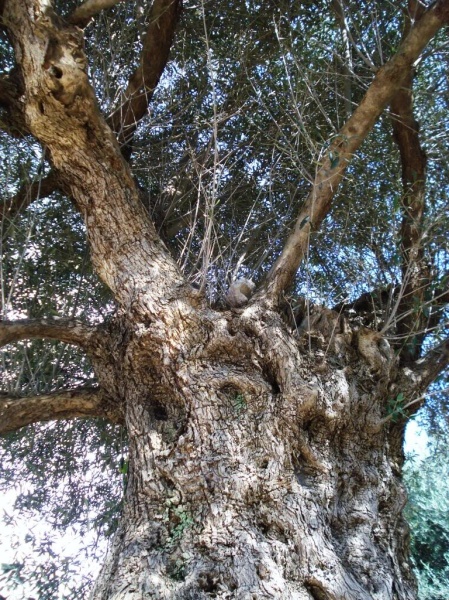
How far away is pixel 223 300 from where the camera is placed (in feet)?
12.5

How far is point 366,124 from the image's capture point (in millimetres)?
3912

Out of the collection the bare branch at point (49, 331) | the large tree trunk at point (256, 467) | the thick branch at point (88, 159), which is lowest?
the large tree trunk at point (256, 467)

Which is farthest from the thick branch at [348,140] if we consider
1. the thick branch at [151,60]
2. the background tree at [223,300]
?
the thick branch at [151,60]

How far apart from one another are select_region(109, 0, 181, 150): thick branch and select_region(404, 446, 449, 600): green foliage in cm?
494

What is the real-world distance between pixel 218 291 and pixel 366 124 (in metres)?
1.56

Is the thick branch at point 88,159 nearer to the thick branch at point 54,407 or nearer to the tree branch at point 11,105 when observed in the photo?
the tree branch at point 11,105

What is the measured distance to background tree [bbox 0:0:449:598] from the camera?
2.77 meters

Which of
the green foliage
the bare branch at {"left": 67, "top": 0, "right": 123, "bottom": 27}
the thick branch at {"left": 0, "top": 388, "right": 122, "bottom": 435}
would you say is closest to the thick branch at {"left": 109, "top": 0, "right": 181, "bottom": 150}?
the bare branch at {"left": 67, "top": 0, "right": 123, "bottom": 27}

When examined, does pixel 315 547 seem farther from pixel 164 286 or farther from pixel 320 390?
pixel 164 286

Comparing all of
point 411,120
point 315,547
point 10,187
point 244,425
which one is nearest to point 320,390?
point 244,425

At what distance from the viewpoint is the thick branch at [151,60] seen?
4773mm

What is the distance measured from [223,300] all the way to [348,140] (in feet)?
4.58

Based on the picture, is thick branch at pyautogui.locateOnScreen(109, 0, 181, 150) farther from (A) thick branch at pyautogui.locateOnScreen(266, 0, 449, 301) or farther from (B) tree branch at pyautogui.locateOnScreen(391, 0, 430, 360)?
(B) tree branch at pyautogui.locateOnScreen(391, 0, 430, 360)

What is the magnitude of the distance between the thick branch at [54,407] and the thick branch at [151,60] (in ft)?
7.18
